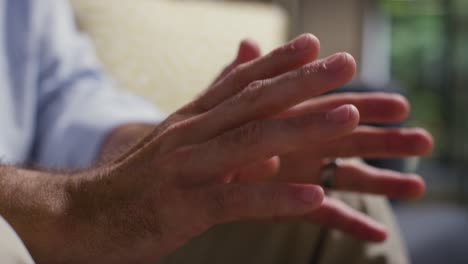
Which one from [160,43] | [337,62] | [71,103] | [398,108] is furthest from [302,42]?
[160,43]

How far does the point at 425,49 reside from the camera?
13.1 ft

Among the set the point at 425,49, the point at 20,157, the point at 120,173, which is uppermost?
the point at 120,173

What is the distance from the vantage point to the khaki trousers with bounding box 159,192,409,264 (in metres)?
0.52

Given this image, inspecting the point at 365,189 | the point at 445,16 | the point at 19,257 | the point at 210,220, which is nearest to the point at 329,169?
the point at 365,189

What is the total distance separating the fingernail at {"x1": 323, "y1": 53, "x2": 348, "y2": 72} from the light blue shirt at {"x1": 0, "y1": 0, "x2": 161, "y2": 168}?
15.1 inches

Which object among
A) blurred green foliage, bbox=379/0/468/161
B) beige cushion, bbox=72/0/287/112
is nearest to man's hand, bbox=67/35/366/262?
beige cushion, bbox=72/0/287/112

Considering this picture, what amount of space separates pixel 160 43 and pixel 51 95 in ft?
0.68

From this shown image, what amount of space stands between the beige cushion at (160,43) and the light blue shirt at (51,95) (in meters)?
0.09

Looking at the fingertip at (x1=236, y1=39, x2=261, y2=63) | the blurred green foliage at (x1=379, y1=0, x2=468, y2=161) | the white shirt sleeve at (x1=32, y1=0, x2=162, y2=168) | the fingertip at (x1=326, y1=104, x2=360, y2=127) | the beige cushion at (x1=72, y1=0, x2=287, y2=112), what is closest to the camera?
the fingertip at (x1=326, y1=104, x2=360, y2=127)

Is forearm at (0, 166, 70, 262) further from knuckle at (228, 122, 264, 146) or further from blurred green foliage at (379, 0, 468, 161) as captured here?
blurred green foliage at (379, 0, 468, 161)

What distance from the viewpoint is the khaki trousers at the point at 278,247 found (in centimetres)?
52

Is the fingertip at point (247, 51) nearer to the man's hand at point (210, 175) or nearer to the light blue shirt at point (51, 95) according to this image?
the man's hand at point (210, 175)

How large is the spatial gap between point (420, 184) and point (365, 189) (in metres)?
0.05

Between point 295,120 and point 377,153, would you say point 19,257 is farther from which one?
point 377,153
